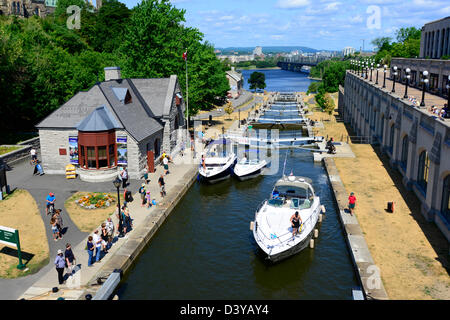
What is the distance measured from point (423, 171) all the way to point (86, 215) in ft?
80.5

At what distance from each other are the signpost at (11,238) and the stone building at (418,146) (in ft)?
74.8

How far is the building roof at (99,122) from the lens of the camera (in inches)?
1287

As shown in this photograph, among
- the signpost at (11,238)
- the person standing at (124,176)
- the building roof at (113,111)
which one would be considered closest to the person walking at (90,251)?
the signpost at (11,238)

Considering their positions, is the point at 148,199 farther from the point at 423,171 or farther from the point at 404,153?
the point at 404,153

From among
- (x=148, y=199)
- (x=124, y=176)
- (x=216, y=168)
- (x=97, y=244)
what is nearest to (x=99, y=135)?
(x=124, y=176)

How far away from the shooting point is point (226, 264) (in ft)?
71.4

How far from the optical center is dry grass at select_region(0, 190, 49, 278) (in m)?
20.0

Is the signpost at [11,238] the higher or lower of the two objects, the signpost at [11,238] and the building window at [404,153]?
the lower

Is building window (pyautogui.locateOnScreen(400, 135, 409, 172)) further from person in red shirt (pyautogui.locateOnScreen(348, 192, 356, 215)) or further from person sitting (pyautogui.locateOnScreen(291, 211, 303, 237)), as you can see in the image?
person sitting (pyautogui.locateOnScreen(291, 211, 303, 237))

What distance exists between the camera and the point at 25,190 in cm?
3153

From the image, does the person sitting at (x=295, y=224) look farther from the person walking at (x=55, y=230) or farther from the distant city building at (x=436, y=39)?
the distant city building at (x=436, y=39)

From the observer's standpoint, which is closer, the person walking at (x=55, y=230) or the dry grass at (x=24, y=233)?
the dry grass at (x=24, y=233)
